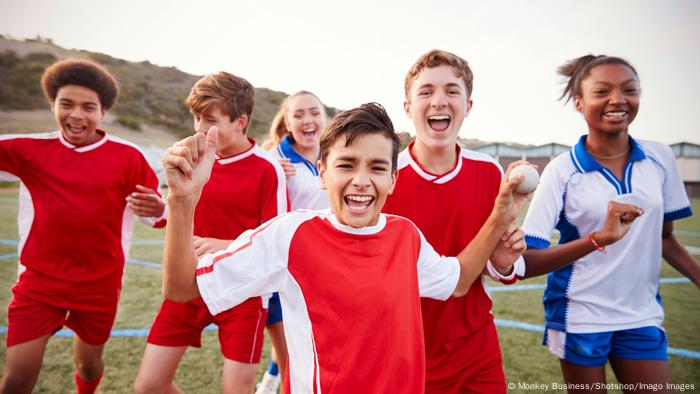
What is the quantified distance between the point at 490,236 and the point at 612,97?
1148mm

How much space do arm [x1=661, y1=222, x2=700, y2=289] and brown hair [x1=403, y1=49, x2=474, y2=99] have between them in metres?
1.55

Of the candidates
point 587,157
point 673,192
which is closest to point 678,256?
point 673,192

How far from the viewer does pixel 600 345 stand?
2385mm

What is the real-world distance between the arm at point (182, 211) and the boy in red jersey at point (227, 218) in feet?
2.70

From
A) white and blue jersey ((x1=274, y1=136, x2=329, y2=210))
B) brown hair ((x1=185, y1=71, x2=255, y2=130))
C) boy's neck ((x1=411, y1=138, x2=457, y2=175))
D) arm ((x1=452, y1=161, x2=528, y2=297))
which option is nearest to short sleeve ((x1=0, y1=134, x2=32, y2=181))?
brown hair ((x1=185, y1=71, x2=255, y2=130))

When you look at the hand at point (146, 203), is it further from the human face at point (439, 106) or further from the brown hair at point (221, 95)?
the human face at point (439, 106)

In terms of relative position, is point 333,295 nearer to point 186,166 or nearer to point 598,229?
point 186,166

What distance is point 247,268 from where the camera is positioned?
1.64 meters

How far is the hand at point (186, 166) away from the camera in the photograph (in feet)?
4.86

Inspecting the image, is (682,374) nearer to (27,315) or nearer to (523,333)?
(523,333)

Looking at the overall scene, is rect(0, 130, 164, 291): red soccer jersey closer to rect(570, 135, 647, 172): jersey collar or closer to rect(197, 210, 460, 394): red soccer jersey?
rect(197, 210, 460, 394): red soccer jersey

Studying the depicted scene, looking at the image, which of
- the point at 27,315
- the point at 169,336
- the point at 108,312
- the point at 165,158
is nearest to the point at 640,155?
the point at 165,158

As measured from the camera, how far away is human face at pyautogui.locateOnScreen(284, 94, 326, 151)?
4.04 meters

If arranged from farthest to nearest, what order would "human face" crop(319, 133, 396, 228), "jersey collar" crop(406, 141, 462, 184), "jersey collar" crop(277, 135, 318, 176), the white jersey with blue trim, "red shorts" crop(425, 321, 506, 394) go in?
1. "jersey collar" crop(277, 135, 318, 176)
2. the white jersey with blue trim
3. "jersey collar" crop(406, 141, 462, 184)
4. "red shorts" crop(425, 321, 506, 394)
5. "human face" crop(319, 133, 396, 228)
